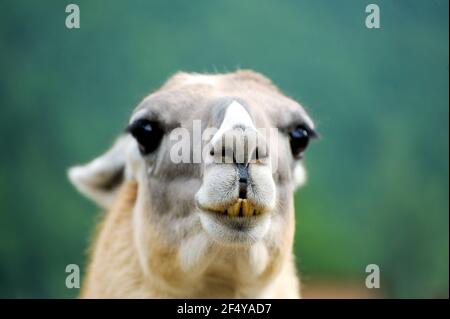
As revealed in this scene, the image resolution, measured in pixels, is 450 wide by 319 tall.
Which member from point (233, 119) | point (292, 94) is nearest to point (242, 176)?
point (233, 119)

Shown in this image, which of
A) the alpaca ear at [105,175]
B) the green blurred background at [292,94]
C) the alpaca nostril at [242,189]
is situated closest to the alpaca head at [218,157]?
the alpaca nostril at [242,189]

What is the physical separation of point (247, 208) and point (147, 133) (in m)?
1.03

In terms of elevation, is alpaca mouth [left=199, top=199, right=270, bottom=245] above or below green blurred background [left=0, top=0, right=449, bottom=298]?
below

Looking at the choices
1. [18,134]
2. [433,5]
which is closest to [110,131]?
[18,134]

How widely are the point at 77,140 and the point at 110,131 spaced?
2.12 ft

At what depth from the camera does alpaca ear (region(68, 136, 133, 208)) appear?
514 cm

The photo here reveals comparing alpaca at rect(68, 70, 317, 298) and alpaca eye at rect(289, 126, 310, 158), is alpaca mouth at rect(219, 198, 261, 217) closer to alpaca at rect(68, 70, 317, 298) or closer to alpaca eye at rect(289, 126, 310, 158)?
alpaca at rect(68, 70, 317, 298)

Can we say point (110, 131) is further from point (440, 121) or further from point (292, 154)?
point (292, 154)

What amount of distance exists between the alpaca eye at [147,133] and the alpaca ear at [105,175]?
75 centimetres

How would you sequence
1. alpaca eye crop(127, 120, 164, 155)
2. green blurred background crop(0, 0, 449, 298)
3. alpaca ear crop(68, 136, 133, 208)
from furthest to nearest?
green blurred background crop(0, 0, 449, 298) → alpaca ear crop(68, 136, 133, 208) → alpaca eye crop(127, 120, 164, 155)

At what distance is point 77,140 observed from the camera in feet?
38.8

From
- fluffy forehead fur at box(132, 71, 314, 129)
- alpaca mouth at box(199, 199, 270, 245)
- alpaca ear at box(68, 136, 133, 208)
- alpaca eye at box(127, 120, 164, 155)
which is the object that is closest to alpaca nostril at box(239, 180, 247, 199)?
alpaca mouth at box(199, 199, 270, 245)

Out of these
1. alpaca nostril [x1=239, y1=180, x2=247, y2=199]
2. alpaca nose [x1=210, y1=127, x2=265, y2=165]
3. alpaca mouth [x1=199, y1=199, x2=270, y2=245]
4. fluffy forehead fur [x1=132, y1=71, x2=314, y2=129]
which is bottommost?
alpaca mouth [x1=199, y1=199, x2=270, y2=245]
